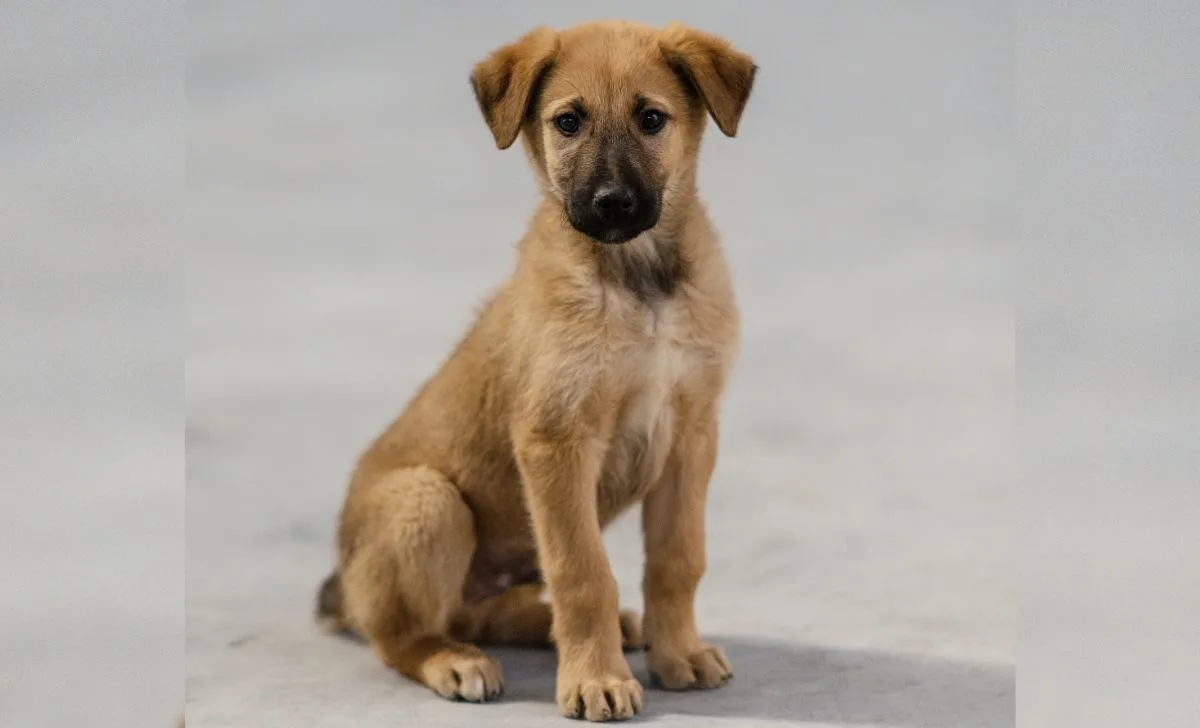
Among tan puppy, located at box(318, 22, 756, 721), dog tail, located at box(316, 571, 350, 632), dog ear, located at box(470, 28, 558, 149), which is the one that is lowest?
dog tail, located at box(316, 571, 350, 632)

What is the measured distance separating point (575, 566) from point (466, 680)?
1.76 ft

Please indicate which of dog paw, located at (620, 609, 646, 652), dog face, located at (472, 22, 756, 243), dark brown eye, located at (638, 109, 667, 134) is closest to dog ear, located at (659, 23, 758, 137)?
dog face, located at (472, 22, 756, 243)

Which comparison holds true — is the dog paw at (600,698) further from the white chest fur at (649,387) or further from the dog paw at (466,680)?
the white chest fur at (649,387)

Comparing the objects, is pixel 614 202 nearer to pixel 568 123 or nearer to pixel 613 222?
pixel 613 222

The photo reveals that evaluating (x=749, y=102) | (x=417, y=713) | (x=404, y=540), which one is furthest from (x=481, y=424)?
(x=749, y=102)

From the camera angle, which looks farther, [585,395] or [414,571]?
[414,571]

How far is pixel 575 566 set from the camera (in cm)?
579

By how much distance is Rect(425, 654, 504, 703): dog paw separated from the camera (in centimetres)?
598

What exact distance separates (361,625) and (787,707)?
56.3 inches

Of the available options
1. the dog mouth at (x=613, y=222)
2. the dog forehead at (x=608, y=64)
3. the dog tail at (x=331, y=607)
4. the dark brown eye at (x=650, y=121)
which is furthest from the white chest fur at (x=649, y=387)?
the dog tail at (x=331, y=607)

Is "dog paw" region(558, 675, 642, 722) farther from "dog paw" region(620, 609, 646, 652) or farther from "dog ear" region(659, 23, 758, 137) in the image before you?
"dog ear" region(659, 23, 758, 137)

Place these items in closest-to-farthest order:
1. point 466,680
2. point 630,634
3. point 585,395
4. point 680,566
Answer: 1. point 585,395
2. point 466,680
3. point 680,566
4. point 630,634

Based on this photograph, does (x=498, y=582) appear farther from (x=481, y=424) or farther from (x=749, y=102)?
(x=749, y=102)

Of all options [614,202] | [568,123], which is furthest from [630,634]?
[568,123]
